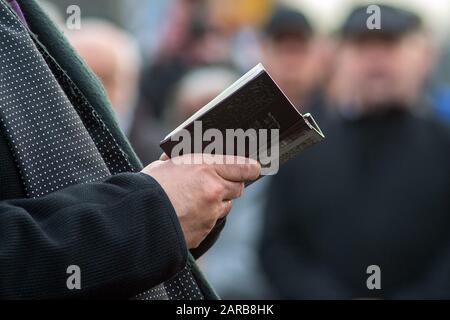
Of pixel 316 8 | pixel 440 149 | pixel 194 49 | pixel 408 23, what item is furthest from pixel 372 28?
pixel 316 8

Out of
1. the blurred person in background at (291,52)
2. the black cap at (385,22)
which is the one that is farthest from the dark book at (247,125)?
the blurred person in background at (291,52)

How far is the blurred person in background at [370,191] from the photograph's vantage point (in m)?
3.95

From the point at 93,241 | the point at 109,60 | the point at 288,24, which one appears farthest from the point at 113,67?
the point at 93,241

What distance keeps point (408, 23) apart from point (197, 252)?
8.66 ft

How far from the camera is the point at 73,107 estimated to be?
1.82 metres

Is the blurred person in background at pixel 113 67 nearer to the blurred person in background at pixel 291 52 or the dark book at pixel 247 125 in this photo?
the blurred person in background at pixel 291 52

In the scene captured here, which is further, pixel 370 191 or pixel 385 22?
pixel 385 22

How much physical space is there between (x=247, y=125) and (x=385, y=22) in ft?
8.98

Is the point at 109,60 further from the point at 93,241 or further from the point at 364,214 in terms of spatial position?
the point at 93,241

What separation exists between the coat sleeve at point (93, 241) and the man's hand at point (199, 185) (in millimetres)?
26

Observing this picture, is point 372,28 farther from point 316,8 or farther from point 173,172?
point 316,8

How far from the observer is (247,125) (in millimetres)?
1741

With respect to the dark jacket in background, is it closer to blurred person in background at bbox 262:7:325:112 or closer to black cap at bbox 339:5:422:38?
black cap at bbox 339:5:422:38

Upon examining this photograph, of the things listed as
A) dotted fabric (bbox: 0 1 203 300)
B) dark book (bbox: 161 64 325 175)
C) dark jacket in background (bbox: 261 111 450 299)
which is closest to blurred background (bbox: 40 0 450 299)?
dark jacket in background (bbox: 261 111 450 299)
